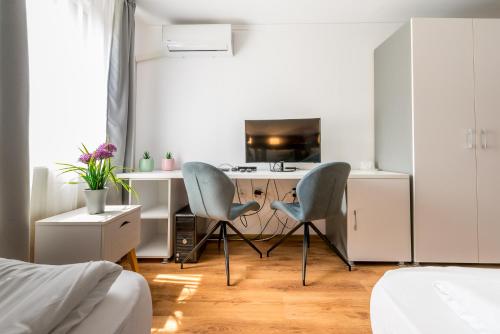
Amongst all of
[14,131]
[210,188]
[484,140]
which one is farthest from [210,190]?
[484,140]

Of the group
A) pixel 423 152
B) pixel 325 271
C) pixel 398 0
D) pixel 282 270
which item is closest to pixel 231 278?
pixel 282 270

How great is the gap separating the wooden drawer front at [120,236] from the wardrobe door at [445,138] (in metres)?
2.08

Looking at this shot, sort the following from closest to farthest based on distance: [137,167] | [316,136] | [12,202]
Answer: [12,202], [316,136], [137,167]

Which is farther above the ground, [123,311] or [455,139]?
[455,139]

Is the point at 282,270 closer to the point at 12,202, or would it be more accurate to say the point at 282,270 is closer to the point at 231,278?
the point at 231,278

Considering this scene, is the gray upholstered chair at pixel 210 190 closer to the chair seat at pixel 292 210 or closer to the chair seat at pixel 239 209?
the chair seat at pixel 239 209

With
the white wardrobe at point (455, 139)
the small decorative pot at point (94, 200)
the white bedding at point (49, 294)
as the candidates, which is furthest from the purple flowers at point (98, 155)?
the white wardrobe at point (455, 139)

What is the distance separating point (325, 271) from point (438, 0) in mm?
2591

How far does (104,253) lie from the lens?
1.18m

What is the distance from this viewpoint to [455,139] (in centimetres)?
177

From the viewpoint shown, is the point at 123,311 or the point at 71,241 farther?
the point at 71,241

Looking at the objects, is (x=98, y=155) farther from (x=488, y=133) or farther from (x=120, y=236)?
(x=488, y=133)

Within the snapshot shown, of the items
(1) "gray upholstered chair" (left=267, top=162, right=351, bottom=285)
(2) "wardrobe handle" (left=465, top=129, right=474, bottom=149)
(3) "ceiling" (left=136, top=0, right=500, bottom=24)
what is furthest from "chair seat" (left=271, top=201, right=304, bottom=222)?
(3) "ceiling" (left=136, top=0, right=500, bottom=24)

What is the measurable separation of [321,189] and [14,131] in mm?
1742
